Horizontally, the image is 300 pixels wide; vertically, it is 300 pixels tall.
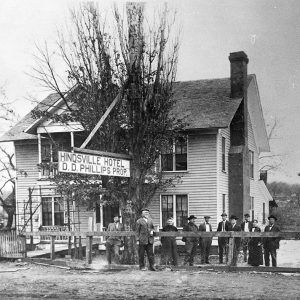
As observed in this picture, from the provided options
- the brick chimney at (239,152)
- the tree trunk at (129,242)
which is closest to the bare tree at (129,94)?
A: the tree trunk at (129,242)

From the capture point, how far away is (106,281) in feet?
36.6

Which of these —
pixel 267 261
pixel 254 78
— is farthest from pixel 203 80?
pixel 267 261

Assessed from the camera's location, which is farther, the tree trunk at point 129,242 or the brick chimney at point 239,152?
the brick chimney at point 239,152

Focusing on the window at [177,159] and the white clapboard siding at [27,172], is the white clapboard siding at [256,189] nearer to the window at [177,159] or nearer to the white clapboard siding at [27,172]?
the window at [177,159]

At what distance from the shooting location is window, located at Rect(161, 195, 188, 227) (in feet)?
75.0

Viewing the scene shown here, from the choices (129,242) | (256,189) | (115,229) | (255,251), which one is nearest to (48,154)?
(115,229)

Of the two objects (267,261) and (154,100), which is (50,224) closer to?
(154,100)

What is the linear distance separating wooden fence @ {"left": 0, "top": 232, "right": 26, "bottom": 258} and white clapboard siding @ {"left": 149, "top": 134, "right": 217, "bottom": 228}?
836cm

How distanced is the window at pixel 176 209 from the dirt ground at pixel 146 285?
9982 millimetres

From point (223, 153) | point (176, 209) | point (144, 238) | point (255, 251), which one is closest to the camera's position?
Answer: point (144, 238)

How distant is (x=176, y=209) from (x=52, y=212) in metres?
5.97

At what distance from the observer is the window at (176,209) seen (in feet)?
75.0

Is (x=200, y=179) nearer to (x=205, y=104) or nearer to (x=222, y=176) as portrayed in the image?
(x=222, y=176)

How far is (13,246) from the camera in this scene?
1577 cm
